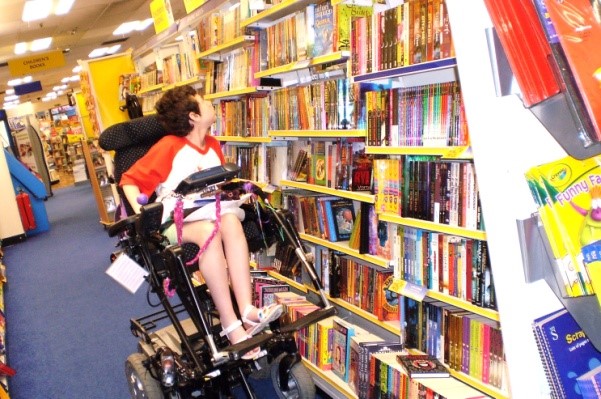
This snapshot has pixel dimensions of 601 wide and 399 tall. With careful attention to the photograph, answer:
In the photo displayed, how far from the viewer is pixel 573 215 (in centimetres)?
72

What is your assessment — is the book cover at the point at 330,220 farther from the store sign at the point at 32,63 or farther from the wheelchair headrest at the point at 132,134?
the store sign at the point at 32,63

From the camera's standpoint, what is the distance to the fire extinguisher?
26.5ft

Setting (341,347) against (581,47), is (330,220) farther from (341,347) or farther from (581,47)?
(581,47)

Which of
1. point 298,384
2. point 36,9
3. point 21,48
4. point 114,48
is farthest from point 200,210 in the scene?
point 114,48

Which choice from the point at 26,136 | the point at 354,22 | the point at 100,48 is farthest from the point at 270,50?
the point at 26,136

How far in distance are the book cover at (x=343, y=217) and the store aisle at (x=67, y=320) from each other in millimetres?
1560

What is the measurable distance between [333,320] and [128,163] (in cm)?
137

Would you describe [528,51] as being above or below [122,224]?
above

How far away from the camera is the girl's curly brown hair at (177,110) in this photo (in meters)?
2.54

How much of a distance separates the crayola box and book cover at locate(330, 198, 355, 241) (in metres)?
1.96

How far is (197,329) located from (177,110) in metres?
1.11

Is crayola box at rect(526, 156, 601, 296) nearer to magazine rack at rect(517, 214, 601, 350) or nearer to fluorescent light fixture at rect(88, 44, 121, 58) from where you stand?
magazine rack at rect(517, 214, 601, 350)

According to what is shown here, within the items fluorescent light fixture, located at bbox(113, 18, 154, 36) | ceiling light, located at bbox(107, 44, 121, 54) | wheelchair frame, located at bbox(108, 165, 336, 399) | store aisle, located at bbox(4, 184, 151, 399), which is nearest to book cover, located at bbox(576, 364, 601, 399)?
wheelchair frame, located at bbox(108, 165, 336, 399)

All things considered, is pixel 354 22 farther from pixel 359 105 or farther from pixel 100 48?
pixel 100 48
